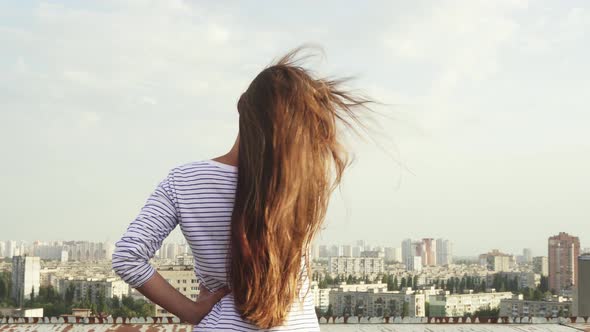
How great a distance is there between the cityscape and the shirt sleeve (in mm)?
12901

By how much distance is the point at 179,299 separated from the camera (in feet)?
3.38

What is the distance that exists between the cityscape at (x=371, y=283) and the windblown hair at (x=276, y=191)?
42.5ft

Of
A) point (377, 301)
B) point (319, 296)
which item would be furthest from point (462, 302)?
point (319, 296)

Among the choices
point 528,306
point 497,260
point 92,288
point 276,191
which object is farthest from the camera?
point 497,260

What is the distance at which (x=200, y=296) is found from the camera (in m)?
1.04

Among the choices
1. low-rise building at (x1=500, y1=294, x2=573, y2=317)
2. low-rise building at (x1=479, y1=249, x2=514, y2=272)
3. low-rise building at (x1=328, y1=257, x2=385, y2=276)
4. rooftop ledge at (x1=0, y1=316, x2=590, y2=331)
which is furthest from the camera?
low-rise building at (x1=479, y1=249, x2=514, y2=272)

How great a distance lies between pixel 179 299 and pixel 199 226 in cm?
12

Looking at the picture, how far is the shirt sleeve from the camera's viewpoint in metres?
0.99

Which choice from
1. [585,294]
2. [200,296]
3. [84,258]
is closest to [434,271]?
[84,258]

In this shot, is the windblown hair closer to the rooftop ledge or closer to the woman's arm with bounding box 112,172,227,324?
the woman's arm with bounding box 112,172,227,324

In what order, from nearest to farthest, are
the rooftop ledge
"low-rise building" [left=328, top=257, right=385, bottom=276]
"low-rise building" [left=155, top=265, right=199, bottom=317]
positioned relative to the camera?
"low-rise building" [left=155, top=265, right=199, bottom=317], the rooftop ledge, "low-rise building" [left=328, top=257, right=385, bottom=276]

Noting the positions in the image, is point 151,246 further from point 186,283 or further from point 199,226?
point 186,283

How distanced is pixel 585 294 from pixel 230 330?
341cm

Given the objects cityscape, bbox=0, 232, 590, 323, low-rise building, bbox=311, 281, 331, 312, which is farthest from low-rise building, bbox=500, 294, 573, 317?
low-rise building, bbox=311, 281, 331, 312
